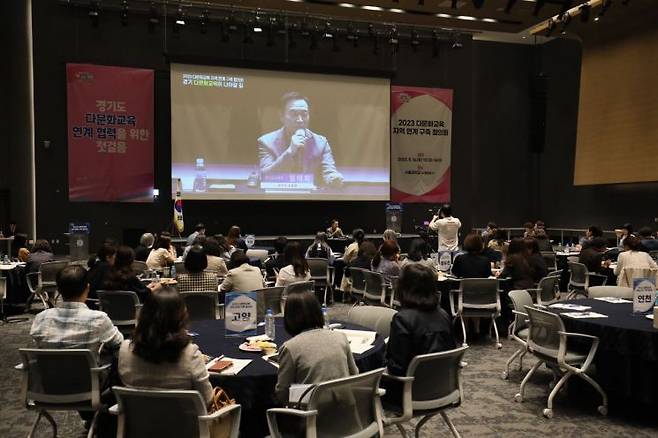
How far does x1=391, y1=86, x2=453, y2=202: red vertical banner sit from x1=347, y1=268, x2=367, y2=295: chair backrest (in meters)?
7.25

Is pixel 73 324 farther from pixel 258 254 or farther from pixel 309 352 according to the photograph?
pixel 258 254

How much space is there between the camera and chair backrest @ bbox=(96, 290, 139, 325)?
4.96 m

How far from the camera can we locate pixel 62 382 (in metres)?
3.20

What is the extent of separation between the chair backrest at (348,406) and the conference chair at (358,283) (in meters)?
4.62

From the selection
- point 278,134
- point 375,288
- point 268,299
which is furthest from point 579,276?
point 278,134

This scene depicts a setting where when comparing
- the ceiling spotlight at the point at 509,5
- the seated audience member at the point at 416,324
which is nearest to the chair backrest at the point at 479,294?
the seated audience member at the point at 416,324

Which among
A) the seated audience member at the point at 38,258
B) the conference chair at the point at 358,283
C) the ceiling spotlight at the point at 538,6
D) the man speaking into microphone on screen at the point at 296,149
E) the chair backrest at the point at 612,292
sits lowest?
the conference chair at the point at 358,283

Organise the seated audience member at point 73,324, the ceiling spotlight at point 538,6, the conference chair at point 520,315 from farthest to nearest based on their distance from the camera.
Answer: the ceiling spotlight at point 538,6
the conference chair at point 520,315
the seated audience member at point 73,324

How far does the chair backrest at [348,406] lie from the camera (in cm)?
244

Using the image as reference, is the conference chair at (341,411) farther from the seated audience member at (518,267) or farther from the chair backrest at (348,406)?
the seated audience member at (518,267)

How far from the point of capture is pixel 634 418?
430cm

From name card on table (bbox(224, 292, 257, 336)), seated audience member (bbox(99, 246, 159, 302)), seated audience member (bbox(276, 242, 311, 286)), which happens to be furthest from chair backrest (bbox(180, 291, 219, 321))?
name card on table (bbox(224, 292, 257, 336))

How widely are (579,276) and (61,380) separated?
708 cm

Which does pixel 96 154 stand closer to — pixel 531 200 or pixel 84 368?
pixel 84 368
